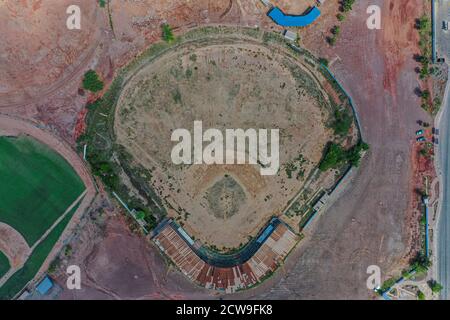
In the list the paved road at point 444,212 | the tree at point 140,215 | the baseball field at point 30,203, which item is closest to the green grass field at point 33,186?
the baseball field at point 30,203

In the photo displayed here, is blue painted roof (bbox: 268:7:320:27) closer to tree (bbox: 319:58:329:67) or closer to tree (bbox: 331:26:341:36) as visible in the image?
tree (bbox: 331:26:341:36)

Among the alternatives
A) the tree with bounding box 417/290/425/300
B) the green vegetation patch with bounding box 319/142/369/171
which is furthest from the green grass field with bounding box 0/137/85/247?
the tree with bounding box 417/290/425/300

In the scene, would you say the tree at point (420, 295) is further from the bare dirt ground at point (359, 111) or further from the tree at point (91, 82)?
the tree at point (91, 82)

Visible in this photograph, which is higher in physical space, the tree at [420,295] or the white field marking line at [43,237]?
the white field marking line at [43,237]

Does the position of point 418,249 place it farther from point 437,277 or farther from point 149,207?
point 149,207

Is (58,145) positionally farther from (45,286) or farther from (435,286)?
(435,286)
